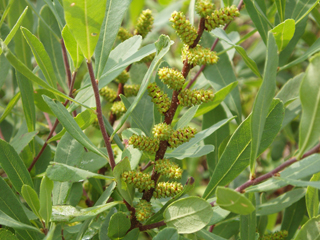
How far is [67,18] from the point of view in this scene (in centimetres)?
66

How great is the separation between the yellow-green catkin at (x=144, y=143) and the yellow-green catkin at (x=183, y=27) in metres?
0.26

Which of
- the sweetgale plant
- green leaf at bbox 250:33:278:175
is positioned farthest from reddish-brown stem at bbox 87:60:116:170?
green leaf at bbox 250:33:278:175

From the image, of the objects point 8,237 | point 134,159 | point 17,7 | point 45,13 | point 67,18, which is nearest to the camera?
point 67,18

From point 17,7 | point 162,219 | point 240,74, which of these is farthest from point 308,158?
point 240,74

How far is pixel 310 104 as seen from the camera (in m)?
0.62

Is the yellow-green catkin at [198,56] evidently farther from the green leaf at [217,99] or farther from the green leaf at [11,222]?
the green leaf at [11,222]

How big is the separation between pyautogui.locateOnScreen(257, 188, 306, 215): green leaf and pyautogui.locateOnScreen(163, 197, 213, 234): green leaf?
1.17 feet

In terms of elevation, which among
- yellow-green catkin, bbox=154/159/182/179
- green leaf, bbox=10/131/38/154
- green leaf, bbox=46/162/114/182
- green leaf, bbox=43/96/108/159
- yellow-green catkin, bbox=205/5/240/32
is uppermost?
yellow-green catkin, bbox=205/5/240/32

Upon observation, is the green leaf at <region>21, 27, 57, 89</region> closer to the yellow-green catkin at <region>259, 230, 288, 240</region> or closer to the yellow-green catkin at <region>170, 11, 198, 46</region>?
the yellow-green catkin at <region>170, 11, 198, 46</region>

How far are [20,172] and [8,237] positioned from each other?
0.51 feet

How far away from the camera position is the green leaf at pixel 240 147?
0.79 m

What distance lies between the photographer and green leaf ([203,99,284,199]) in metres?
0.79

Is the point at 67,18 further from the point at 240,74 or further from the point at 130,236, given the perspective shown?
the point at 240,74

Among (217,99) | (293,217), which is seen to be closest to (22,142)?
(217,99)
